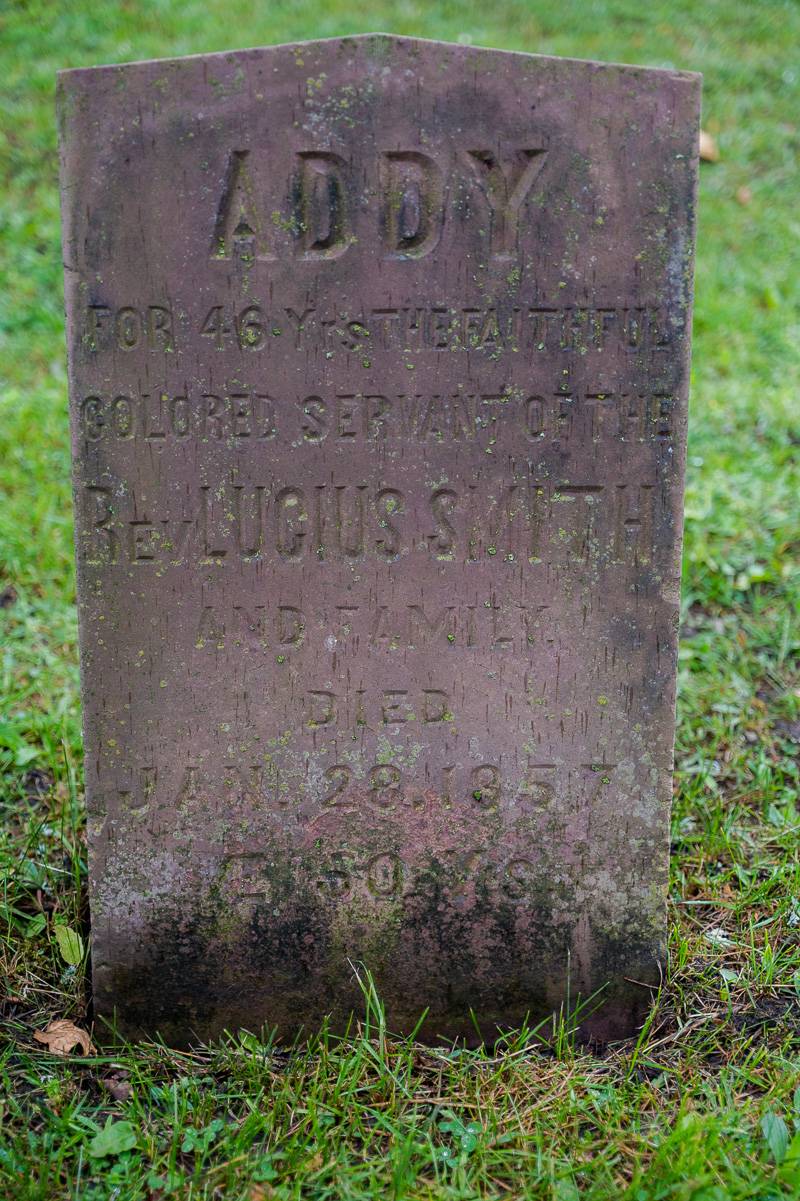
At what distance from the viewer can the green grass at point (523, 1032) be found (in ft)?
6.20

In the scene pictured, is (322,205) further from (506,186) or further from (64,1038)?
(64,1038)

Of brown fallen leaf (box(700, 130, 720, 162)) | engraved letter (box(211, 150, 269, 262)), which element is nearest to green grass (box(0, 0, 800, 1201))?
engraved letter (box(211, 150, 269, 262))

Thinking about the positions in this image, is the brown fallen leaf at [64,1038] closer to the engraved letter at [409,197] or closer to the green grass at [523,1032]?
the green grass at [523,1032]

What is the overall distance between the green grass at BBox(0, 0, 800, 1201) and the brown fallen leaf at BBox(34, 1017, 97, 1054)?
28mm

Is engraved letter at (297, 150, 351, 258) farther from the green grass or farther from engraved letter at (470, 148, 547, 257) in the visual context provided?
the green grass

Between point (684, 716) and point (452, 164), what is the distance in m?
1.89

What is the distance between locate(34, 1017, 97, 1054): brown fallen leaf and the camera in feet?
7.26

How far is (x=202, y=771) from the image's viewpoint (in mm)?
2209

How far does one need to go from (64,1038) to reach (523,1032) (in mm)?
983

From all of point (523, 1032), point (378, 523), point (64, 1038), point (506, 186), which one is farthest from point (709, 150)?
point (64, 1038)

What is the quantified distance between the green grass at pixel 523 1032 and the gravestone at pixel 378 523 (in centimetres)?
17

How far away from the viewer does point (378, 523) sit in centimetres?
213

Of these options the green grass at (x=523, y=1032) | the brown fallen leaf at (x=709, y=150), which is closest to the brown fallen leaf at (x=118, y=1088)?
the green grass at (x=523, y=1032)

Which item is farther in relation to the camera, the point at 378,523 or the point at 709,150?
the point at 709,150
